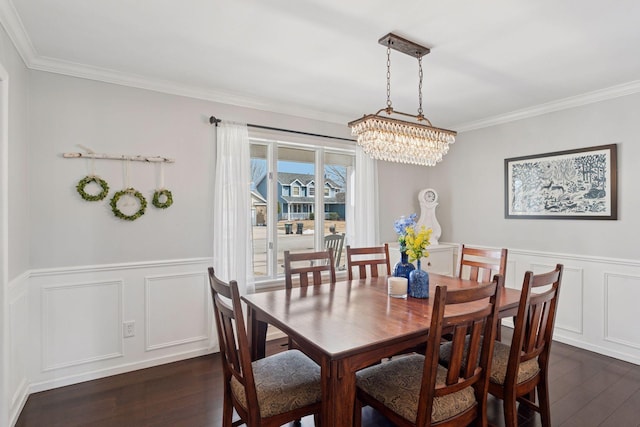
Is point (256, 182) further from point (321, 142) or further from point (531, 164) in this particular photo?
point (531, 164)

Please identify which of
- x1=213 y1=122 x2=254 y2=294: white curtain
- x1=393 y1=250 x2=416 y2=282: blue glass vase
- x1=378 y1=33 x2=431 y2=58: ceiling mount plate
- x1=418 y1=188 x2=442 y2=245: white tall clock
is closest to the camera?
x1=378 y1=33 x2=431 y2=58: ceiling mount plate

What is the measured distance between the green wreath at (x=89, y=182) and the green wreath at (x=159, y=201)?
367 mm

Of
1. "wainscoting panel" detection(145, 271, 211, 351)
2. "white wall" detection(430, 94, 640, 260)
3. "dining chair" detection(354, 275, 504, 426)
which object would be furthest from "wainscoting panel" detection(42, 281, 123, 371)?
"white wall" detection(430, 94, 640, 260)

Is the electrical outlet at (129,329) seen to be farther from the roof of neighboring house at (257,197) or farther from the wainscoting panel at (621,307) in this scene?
the wainscoting panel at (621,307)

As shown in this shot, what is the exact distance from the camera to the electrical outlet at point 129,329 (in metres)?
2.92

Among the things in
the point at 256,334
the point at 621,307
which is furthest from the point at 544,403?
the point at 621,307

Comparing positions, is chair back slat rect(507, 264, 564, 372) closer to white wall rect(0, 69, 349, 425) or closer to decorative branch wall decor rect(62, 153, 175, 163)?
white wall rect(0, 69, 349, 425)

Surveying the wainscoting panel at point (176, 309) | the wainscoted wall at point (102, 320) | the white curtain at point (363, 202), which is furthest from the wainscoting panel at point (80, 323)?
the white curtain at point (363, 202)

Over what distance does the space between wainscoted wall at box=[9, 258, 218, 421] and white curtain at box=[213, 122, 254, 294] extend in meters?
0.23

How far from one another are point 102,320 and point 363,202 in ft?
9.47

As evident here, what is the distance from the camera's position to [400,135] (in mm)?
2381

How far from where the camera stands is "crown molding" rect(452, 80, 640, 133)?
315 centimetres

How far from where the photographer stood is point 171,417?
227 cm

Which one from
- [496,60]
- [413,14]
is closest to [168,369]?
[413,14]
